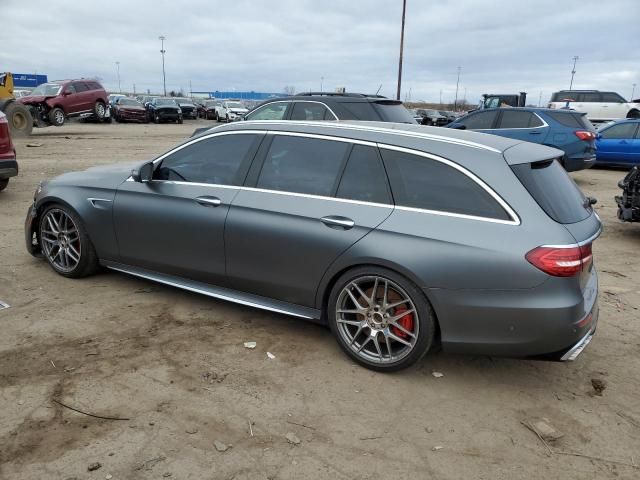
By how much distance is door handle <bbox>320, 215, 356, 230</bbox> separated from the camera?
3.52 m

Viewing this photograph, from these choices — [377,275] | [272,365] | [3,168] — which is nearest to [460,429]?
[377,275]

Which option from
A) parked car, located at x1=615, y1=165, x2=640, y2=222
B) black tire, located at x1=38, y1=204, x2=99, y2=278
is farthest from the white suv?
black tire, located at x1=38, y1=204, x2=99, y2=278

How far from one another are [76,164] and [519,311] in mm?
11968

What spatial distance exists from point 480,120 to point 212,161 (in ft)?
31.5

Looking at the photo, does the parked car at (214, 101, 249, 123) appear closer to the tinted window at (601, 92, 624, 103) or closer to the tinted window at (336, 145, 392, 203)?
the tinted window at (601, 92, 624, 103)

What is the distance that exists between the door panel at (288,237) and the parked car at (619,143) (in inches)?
503

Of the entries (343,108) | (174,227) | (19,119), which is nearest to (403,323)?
(174,227)

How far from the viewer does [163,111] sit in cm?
3262

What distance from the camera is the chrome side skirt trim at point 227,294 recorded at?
3877 mm

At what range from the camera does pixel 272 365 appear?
3643 mm

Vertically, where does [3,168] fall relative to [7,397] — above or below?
above

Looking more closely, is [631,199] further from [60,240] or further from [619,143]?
[619,143]

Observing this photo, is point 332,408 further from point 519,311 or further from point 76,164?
point 76,164

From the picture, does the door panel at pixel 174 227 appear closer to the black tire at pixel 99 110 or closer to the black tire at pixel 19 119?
the black tire at pixel 19 119
